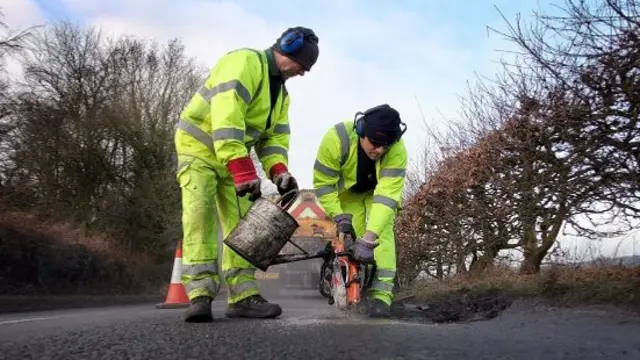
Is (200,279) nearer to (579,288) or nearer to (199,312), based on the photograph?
(199,312)

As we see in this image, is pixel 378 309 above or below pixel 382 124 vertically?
below

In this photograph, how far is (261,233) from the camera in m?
4.20

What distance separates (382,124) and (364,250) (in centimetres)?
99

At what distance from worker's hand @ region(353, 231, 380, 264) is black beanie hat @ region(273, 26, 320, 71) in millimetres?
1357

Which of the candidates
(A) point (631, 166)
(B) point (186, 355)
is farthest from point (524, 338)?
(A) point (631, 166)

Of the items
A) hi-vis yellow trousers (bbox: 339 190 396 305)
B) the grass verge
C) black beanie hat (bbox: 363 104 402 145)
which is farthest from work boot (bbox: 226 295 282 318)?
the grass verge

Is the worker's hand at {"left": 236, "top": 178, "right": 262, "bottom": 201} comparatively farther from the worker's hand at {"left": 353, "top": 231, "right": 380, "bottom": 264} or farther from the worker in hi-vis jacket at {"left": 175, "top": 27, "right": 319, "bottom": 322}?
the worker's hand at {"left": 353, "top": 231, "right": 380, "bottom": 264}

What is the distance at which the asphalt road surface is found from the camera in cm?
275

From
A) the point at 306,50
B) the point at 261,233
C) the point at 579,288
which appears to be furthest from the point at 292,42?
the point at 579,288

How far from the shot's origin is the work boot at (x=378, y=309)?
198 inches

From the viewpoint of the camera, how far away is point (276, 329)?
361 cm

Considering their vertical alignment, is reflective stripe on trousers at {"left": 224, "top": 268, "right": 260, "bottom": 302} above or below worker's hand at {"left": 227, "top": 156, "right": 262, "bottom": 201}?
below

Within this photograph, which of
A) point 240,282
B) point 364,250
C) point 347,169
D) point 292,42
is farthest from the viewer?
point 347,169

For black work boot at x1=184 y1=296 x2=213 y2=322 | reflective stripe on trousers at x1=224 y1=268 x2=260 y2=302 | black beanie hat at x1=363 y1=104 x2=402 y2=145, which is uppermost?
black beanie hat at x1=363 y1=104 x2=402 y2=145
